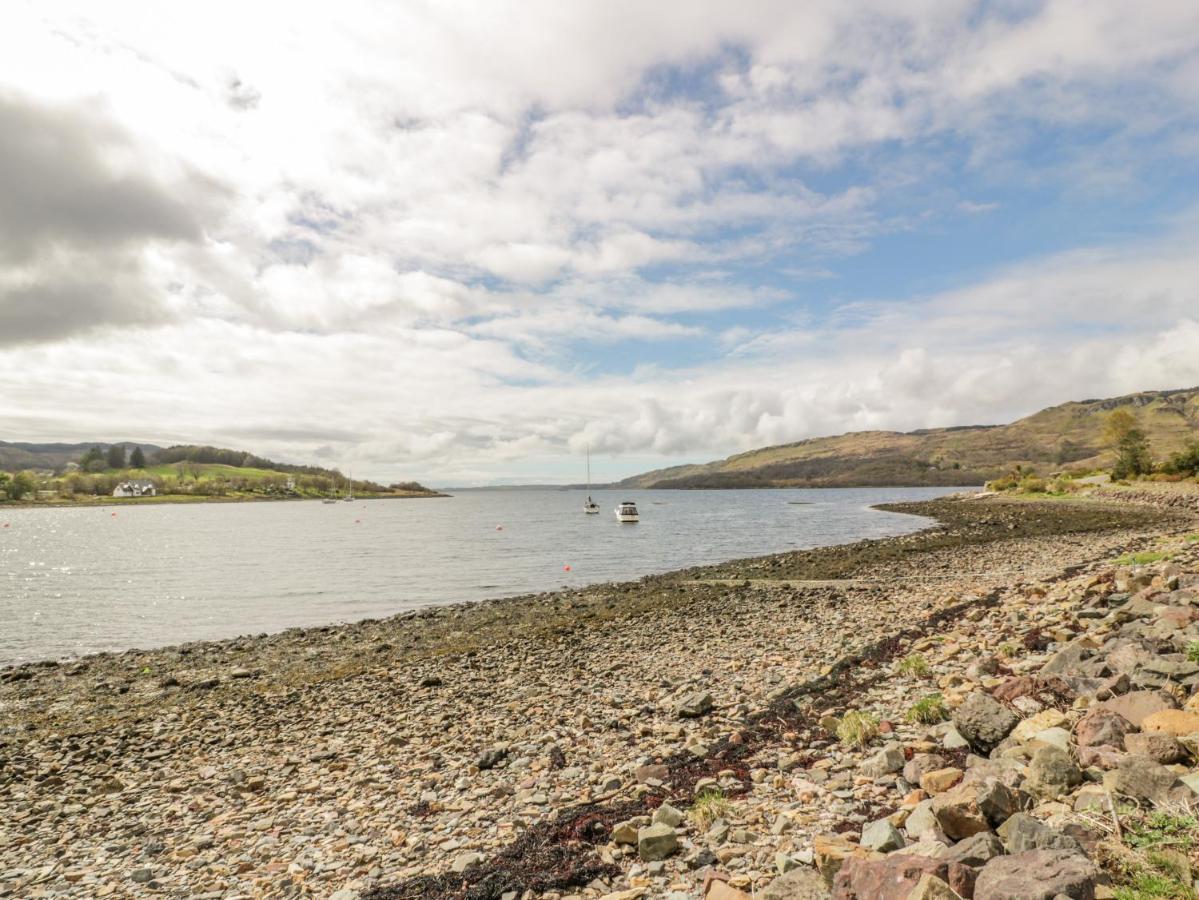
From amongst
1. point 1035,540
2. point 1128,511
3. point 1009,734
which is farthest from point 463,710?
point 1128,511

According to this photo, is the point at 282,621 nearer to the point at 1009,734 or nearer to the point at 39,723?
the point at 39,723

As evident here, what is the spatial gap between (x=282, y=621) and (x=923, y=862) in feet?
113

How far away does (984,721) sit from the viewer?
323 inches

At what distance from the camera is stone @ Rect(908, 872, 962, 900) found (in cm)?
443

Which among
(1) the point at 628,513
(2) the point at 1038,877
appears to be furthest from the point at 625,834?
(1) the point at 628,513

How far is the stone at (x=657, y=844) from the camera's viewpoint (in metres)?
7.29

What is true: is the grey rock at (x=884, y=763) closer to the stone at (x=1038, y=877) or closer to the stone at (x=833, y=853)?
the stone at (x=833, y=853)

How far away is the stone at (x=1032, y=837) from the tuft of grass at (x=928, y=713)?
508cm

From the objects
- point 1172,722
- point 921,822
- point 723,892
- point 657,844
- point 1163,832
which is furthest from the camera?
point 657,844

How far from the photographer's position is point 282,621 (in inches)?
1294

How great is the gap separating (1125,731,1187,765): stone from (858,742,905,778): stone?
2594mm

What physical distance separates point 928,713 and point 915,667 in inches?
140

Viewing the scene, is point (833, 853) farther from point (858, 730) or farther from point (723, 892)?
point (858, 730)

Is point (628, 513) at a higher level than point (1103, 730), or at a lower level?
lower
